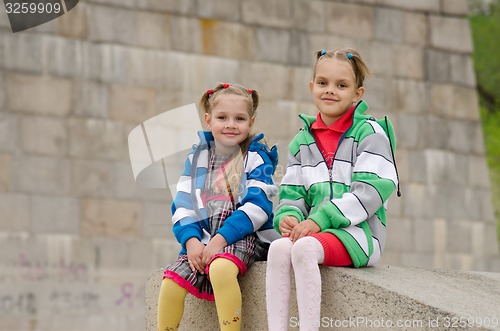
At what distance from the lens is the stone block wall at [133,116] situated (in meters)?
9.40

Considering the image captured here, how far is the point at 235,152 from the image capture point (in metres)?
5.46

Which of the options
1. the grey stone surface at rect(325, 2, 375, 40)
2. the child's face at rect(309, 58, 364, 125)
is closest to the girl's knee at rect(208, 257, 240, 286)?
the child's face at rect(309, 58, 364, 125)

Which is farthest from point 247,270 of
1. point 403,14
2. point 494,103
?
point 494,103

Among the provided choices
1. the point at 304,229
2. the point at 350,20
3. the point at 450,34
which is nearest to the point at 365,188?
the point at 304,229

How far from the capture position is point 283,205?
16.6 ft

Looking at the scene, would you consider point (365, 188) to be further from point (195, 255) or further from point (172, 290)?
point (172, 290)

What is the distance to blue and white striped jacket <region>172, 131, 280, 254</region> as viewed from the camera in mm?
5141

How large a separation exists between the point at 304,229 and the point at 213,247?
21.7 inches

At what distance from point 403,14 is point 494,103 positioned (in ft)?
47.3

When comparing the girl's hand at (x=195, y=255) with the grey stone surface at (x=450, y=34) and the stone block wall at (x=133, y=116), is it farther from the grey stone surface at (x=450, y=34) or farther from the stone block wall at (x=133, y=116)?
the grey stone surface at (x=450, y=34)

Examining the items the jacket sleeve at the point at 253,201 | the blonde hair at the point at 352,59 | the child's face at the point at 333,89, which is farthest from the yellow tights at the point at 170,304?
the blonde hair at the point at 352,59

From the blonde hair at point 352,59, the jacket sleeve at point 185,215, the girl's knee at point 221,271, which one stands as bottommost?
the girl's knee at point 221,271

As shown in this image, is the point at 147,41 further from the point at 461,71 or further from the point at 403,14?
the point at 461,71

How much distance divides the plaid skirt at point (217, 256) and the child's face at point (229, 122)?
34 centimetres
